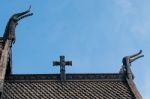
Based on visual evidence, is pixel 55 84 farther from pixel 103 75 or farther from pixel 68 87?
pixel 103 75

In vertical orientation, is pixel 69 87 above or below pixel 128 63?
below

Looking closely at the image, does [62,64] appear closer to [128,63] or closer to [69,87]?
[69,87]

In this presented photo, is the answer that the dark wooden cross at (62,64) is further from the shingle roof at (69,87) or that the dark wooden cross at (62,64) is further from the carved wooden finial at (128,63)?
the carved wooden finial at (128,63)

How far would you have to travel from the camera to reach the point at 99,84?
23547 millimetres

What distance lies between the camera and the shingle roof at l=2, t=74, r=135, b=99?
21.9 m

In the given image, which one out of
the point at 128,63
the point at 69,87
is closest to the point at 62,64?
the point at 69,87

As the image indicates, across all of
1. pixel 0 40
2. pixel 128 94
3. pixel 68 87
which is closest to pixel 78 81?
pixel 68 87

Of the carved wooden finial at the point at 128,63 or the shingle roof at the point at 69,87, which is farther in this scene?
the carved wooden finial at the point at 128,63

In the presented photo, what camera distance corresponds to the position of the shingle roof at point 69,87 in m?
21.9

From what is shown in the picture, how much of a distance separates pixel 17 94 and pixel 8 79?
1.69m

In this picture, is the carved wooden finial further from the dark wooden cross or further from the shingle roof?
the dark wooden cross

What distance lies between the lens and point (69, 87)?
22.8 metres

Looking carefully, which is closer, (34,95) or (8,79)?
(34,95)

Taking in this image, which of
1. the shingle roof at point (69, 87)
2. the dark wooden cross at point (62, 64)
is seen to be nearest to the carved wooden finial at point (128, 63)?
the shingle roof at point (69, 87)
